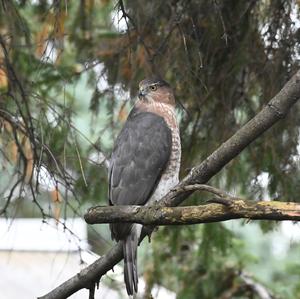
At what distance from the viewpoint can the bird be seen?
14.0ft

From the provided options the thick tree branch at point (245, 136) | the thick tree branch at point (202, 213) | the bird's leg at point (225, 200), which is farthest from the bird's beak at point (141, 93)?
the bird's leg at point (225, 200)

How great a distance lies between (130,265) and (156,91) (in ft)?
4.13

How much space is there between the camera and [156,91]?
4805mm

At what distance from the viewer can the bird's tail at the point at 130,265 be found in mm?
3904

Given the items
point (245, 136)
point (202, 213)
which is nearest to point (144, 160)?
point (245, 136)

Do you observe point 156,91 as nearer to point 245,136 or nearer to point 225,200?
point 245,136

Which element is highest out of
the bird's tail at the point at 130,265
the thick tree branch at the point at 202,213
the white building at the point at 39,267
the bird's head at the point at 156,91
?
the bird's head at the point at 156,91

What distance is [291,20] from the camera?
14.0ft

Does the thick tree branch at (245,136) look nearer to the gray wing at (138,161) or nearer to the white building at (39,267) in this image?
the gray wing at (138,161)

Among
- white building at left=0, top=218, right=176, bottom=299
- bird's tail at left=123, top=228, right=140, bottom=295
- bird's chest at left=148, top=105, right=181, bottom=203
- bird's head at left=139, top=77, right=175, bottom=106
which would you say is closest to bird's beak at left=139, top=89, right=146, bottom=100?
bird's head at left=139, top=77, right=175, bottom=106

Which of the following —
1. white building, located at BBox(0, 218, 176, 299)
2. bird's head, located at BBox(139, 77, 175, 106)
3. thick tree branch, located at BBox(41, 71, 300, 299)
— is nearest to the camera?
thick tree branch, located at BBox(41, 71, 300, 299)

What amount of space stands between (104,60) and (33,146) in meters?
1.05

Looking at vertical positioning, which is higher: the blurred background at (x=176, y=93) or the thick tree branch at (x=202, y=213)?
the blurred background at (x=176, y=93)

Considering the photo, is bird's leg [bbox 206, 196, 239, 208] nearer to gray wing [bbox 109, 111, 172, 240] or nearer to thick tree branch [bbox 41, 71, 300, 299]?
thick tree branch [bbox 41, 71, 300, 299]
